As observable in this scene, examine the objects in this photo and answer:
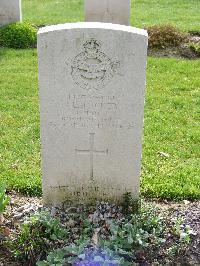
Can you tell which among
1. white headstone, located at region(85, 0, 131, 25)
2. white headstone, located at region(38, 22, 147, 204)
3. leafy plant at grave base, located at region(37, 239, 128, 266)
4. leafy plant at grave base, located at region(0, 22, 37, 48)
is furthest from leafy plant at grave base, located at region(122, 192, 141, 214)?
white headstone, located at region(85, 0, 131, 25)

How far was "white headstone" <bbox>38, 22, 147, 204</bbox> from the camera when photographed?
397 cm

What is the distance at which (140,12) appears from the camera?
12.9m

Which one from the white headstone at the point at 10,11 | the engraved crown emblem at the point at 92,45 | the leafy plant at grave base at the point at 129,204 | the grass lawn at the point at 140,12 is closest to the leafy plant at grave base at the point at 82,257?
the leafy plant at grave base at the point at 129,204

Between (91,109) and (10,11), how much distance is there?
6.64 metres

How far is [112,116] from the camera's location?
4223 mm

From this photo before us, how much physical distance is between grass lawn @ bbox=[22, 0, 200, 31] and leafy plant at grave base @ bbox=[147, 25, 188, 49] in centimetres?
109

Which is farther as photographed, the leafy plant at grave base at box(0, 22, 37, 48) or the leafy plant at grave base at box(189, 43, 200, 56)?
the leafy plant at grave base at box(0, 22, 37, 48)

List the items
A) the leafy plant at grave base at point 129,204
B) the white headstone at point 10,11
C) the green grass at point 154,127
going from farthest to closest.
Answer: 1. the white headstone at point 10,11
2. the green grass at point 154,127
3. the leafy plant at grave base at point 129,204

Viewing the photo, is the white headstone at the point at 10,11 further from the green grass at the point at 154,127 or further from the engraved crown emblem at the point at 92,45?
the engraved crown emblem at the point at 92,45

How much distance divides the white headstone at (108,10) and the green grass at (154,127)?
1430mm

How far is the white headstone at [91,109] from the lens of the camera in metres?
3.97

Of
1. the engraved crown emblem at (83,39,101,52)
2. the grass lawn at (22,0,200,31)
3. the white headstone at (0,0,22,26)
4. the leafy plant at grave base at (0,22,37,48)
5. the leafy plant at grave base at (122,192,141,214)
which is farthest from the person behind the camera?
the grass lawn at (22,0,200,31)

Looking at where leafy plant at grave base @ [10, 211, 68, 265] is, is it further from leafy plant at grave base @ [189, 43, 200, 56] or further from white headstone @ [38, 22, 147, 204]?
leafy plant at grave base @ [189, 43, 200, 56]

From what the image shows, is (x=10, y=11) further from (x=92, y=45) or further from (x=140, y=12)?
(x=92, y=45)
